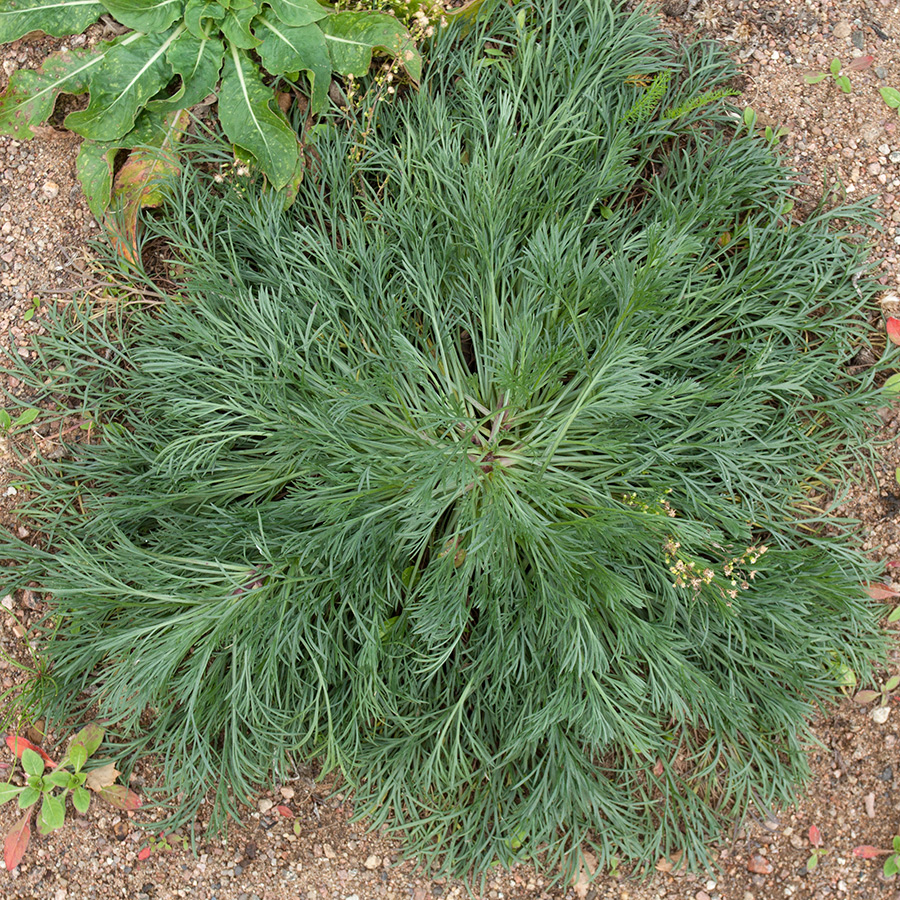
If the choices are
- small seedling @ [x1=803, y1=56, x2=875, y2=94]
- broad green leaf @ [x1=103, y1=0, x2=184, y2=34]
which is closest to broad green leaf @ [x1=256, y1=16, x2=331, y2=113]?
broad green leaf @ [x1=103, y1=0, x2=184, y2=34]

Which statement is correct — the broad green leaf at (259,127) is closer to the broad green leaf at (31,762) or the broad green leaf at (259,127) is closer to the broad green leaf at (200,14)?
the broad green leaf at (200,14)


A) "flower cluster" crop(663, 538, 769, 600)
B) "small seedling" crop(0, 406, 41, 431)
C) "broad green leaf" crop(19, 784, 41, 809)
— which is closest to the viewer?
"flower cluster" crop(663, 538, 769, 600)

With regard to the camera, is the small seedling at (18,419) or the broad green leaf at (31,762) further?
the small seedling at (18,419)

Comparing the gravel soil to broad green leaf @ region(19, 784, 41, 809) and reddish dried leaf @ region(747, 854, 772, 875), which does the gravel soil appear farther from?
broad green leaf @ region(19, 784, 41, 809)

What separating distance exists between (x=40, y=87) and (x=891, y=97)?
281 cm

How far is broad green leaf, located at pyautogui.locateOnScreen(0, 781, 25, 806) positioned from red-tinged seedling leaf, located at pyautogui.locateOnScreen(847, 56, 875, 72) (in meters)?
3.62

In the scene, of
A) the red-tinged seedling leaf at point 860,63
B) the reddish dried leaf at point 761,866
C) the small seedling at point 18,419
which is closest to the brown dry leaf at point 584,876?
the reddish dried leaf at point 761,866

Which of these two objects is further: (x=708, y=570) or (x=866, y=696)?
(x=866, y=696)

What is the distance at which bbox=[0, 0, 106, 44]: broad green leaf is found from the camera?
8.68ft

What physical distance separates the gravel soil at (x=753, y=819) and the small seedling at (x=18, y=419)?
4 centimetres

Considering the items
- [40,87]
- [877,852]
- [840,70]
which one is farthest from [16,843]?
[840,70]

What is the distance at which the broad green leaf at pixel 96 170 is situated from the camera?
2.71 metres

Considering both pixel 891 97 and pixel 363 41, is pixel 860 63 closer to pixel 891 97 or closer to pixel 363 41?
pixel 891 97

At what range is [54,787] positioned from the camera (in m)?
2.66
